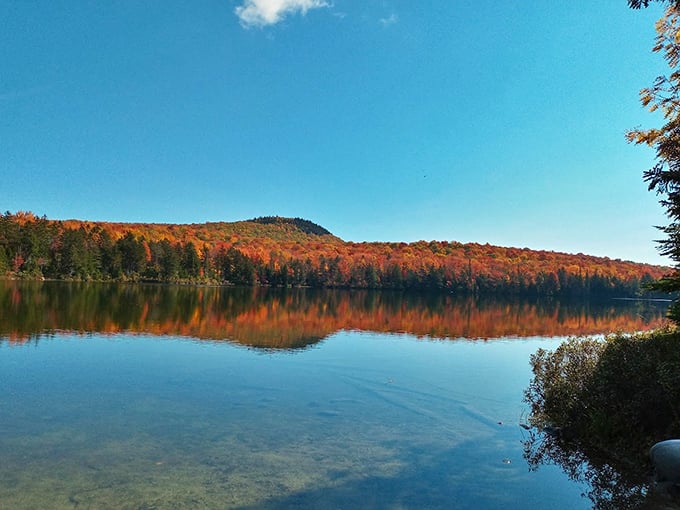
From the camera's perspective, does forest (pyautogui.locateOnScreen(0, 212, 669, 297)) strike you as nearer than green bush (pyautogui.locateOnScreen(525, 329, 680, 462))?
No

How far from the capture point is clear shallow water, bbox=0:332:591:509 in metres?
9.92

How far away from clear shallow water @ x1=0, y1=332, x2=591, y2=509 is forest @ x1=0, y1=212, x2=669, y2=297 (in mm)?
93934

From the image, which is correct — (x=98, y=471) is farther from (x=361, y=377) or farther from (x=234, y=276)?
(x=234, y=276)

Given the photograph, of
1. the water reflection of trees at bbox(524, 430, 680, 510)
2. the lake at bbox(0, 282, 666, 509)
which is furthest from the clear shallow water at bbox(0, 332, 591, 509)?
the water reflection of trees at bbox(524, 430, 680, 510)

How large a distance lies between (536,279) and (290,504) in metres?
161

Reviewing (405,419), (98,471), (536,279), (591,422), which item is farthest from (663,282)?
(536,279)

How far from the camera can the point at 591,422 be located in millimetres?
13500

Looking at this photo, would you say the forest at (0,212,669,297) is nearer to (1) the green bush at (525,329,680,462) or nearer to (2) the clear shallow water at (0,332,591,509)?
(2) the clear shallow water at (0,332,591,509)

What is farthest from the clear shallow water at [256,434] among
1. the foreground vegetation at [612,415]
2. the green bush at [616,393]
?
the green bush at [616,393]

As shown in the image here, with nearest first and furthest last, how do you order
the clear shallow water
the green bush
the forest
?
the clear shallow water → the green bush → the forest

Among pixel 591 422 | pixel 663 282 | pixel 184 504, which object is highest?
pixel 663 282

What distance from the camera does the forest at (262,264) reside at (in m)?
107

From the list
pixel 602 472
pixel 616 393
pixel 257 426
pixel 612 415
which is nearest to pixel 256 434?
pixel 257 426

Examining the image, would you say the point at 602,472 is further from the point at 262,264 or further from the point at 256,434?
the point at 262,264
